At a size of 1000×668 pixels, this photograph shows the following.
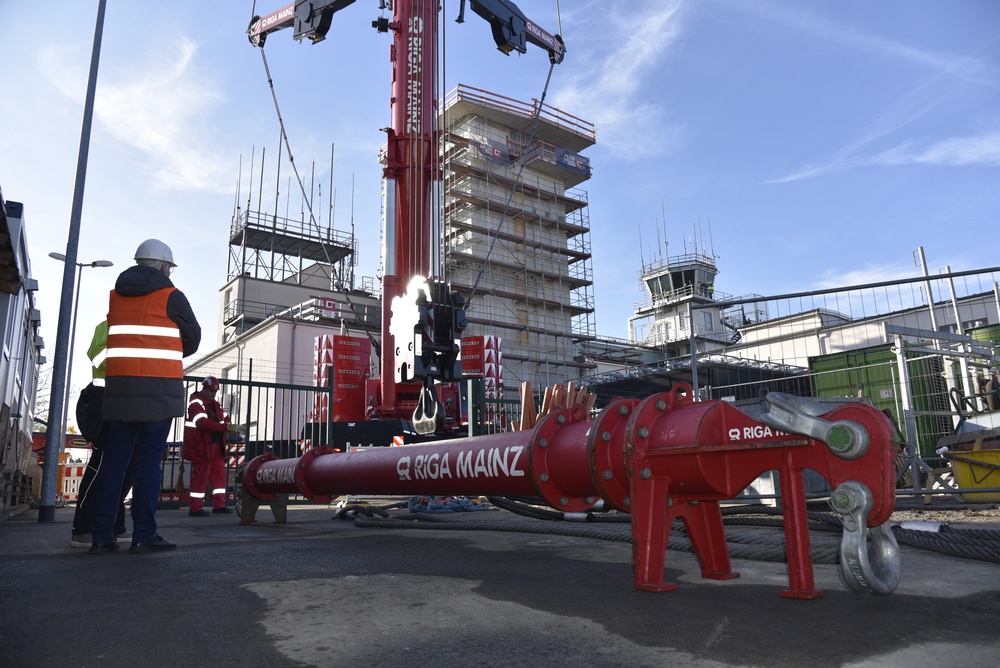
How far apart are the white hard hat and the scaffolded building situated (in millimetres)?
31752

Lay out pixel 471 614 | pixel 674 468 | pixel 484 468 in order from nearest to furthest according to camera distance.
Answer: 1. pixel 471 614
2. pixel 674 468
3. pixel 484 468

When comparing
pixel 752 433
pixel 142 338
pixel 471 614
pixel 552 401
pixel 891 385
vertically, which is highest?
pixel 891 385

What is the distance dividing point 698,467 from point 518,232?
39.7 metres

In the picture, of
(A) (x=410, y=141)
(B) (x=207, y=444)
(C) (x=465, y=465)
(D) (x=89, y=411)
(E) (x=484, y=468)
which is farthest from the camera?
(A) (x=410, y=141)

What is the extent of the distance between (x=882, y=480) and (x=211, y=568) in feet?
10.2

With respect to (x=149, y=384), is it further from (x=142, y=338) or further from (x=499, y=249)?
(x=499, y=249)

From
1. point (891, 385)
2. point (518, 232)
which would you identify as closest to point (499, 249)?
point (518, 232)

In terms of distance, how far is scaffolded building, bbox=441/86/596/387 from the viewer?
38.5 m

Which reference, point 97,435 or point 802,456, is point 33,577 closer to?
point 97,435

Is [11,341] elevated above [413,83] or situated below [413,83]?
below

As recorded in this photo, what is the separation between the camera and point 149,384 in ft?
14.0

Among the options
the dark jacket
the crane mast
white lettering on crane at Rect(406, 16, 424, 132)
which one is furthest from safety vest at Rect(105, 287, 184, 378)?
white lettering on crane at Rect(406, 16, 424, 132)

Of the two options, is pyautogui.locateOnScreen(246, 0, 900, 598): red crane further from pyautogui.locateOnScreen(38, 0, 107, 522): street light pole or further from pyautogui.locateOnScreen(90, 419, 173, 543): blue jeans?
pyautogui.locateOnScreen(38, 0, 107, 522): street light pole

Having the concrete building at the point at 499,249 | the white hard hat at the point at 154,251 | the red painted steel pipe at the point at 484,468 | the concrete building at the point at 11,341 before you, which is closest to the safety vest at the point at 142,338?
the white hard hat at the point at 154,251
